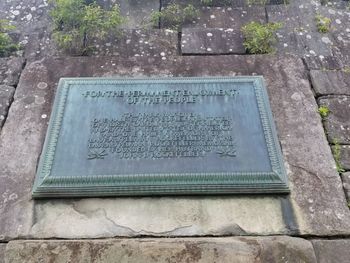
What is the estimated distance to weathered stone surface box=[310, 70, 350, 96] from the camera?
4434 mm

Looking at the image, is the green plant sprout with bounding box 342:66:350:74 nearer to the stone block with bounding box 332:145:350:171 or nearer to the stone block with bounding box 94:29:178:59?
the stone block with bounding box 332:145:350:171

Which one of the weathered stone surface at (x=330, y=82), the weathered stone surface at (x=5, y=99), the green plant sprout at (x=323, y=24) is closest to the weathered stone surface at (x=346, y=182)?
the weathered stone surface at (x=330, y=82)

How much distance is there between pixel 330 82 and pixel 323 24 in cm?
108

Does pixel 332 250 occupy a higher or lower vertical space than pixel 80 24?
lower

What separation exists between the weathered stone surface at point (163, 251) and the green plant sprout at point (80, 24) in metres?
2.43

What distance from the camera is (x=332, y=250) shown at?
130 inches

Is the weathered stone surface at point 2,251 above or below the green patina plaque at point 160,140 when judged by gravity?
below

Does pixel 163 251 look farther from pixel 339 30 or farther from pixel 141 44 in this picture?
pixel 339 30

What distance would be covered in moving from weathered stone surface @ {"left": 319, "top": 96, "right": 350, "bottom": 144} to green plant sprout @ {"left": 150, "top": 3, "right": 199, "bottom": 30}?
1.97 meters

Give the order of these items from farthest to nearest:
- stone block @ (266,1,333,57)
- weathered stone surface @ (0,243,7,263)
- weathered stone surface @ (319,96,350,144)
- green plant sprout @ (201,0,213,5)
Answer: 1. green plant sprout @ (201,0,213,5)
2. stone block @ (266,1,333,57)
3. weathered stone surface @ (319,96,350,144)
4. weathered stone surface @ (0,243,7,263)

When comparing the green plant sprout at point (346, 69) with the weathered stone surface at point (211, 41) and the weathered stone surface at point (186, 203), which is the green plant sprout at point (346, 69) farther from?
the weathered stone surface at point (211, 41)

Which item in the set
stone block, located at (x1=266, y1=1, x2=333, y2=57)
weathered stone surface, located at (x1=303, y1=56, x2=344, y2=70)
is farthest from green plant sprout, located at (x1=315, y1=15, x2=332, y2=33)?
weathered stone surface, located at (x1=303, y1=56, x2=344, y2=70)

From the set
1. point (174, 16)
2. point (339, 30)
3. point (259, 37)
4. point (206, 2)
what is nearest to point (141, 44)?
point (174, 16)

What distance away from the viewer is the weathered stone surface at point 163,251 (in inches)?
122
